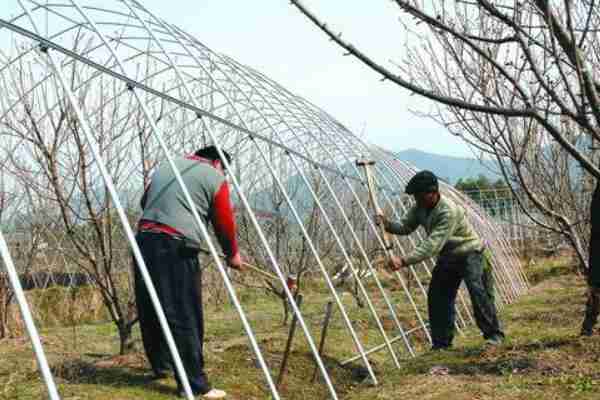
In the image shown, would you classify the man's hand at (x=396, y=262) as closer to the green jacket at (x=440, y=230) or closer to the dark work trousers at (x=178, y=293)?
the green jacket at (x=440, y=230)

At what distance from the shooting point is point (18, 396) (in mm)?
4340

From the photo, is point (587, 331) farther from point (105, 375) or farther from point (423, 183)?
point (105, 375)

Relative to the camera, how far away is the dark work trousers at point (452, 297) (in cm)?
626

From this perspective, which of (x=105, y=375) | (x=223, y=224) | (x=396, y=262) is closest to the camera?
(x=223, y=224)

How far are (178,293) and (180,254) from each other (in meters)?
0.27

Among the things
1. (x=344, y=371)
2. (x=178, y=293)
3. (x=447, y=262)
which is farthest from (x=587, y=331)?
(x=178, y=293)

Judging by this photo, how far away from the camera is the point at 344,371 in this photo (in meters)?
6.04

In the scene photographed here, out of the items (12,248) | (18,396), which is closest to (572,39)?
(18,396)

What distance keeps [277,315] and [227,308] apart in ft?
5.43

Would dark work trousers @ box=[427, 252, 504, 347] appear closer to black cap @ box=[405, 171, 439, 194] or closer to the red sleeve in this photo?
black cap @ box=[405, 171, 439, 194]

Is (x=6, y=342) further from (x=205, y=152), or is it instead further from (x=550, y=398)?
(x=550, y=398)

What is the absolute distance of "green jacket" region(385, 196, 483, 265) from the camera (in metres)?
5.88

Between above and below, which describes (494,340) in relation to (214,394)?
below

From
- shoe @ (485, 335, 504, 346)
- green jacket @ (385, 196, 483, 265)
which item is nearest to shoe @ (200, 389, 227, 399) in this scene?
green jacket @ (385, 196, 483, 265)
